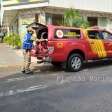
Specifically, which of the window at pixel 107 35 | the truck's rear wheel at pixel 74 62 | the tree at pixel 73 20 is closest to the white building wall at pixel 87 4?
the tree at pixel 73 20

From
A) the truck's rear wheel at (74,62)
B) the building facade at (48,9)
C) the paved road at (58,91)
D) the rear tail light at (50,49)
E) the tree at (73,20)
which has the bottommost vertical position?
the paved road at (58,91)

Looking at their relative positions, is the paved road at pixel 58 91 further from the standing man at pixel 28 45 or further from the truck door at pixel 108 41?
the truck door at pixel 108 41

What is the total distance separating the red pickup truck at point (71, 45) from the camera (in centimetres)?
1384

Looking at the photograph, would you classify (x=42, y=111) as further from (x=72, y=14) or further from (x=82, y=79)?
(x=72, y=14)

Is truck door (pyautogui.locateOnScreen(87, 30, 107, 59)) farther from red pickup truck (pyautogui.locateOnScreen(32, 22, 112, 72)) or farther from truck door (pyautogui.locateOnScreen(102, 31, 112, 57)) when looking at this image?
truck door (pyautogui.locateOnScreen(102, 31, 112, 57))

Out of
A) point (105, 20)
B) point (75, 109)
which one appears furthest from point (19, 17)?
point (75, 109)

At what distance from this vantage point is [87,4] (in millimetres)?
28609

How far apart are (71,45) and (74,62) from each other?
0.71 m

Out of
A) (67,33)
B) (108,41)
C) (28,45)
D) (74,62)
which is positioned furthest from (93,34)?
(28,45)

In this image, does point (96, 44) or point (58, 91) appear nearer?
point (58, 91)

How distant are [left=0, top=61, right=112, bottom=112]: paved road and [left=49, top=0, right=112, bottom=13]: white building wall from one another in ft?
41.4

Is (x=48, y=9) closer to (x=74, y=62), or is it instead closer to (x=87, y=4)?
(x=87, y=4)

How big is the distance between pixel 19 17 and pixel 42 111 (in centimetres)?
2049

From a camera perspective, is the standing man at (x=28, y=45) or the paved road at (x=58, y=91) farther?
the standing man at (x=28, y=45)
